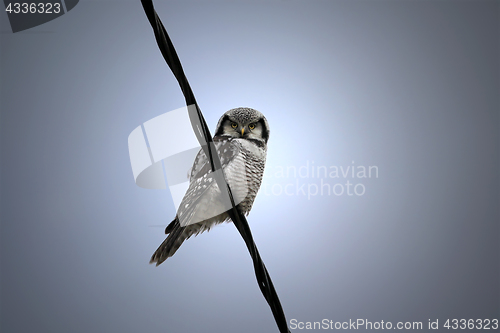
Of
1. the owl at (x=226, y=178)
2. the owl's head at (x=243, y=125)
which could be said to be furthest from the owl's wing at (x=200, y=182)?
the owl's head at (x=243, y=125)

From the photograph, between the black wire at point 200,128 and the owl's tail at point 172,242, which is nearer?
the black wire at point 200,128

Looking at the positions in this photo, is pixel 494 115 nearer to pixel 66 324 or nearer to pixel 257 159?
pixel 257 159

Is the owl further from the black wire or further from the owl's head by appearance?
the black wire

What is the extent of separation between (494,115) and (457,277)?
18.2 feet

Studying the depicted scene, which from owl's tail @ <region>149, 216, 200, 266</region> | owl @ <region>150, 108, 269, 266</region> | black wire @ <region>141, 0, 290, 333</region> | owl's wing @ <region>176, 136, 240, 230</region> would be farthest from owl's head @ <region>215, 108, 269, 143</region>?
black wire @ <region>141, 0, 290, 333</region>

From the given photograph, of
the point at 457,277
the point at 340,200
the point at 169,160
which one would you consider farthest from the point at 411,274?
the point at 169,160

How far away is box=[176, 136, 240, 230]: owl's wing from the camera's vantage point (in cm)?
100

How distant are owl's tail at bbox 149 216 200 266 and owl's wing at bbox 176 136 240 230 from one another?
0.03 meters

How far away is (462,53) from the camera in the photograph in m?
10.5

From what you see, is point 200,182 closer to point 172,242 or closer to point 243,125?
point 172,242

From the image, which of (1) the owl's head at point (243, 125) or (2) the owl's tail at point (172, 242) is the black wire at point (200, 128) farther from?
(1) the owl's head at point (243, 125)

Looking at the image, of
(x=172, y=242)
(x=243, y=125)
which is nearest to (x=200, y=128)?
(x=172, y=242)

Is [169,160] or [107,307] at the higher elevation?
[169,160]

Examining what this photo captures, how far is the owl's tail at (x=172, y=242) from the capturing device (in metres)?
0.91
